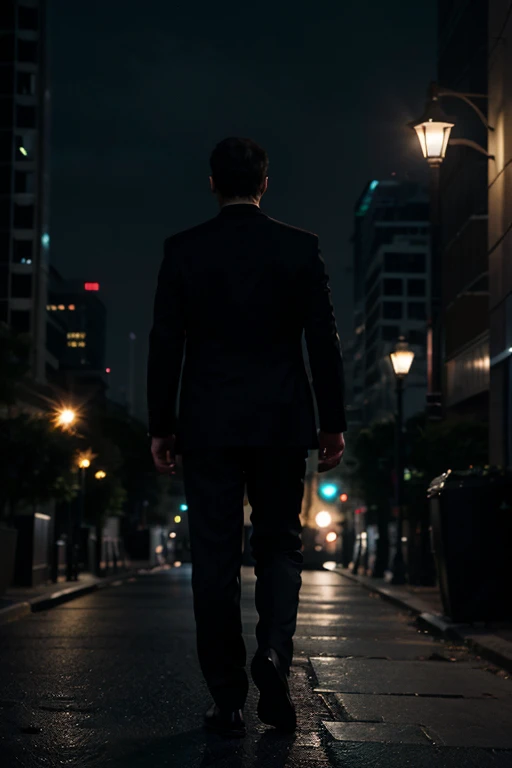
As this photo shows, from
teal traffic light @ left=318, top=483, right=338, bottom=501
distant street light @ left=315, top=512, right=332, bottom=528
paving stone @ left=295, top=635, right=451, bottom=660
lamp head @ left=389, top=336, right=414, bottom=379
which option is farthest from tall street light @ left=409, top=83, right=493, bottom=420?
distant street light @ left=315, top=512, right=332, bottom=528

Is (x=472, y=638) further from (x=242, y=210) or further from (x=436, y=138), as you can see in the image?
(x=242, y=210)

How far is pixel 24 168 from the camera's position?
9019 cm

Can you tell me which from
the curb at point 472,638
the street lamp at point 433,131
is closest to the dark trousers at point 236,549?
the curb at point 472,638

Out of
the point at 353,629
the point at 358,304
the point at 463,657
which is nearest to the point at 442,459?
the point at 353,629

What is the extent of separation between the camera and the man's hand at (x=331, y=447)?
5.27 metres

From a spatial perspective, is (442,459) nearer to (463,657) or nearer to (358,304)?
(463,657)

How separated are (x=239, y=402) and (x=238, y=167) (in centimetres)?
93

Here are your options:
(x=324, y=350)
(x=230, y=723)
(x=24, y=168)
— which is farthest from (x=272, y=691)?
(x=24, y=168)

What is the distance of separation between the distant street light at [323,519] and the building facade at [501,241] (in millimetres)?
49000

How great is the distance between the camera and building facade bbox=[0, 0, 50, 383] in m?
89.5

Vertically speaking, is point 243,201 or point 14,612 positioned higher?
point 243,201

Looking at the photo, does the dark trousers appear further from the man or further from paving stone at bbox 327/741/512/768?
paving stone at bbox 327/741/512/768

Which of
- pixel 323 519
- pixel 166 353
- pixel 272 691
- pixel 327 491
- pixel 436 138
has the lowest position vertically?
pixel 272 691

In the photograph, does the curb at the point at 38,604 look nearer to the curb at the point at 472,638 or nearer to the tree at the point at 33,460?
the tree at the point at 33,460
